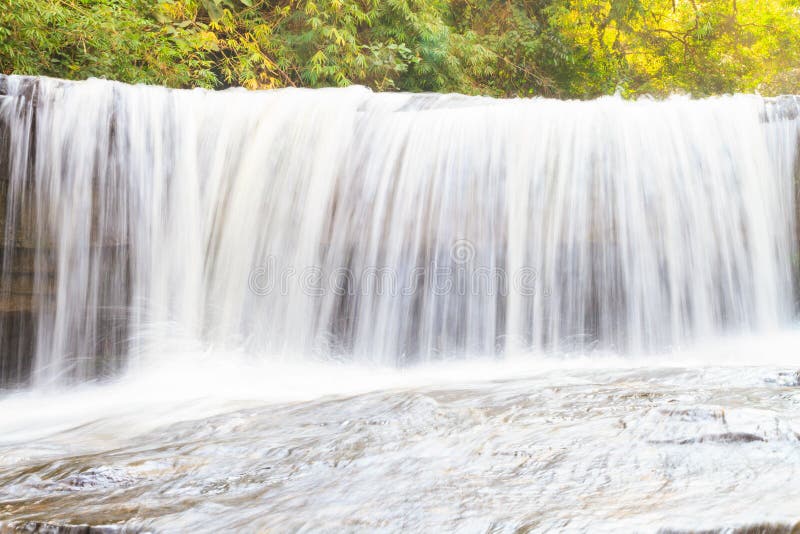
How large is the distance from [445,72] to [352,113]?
242 inches

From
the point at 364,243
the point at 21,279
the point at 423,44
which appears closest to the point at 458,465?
the point at 364,243

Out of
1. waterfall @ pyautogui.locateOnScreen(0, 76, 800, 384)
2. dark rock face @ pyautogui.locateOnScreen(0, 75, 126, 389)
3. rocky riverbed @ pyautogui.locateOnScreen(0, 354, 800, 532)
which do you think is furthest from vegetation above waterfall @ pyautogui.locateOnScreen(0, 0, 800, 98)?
rocky riverbed @ pyautogui.locateOnScreen(0, 354, 800, 532)

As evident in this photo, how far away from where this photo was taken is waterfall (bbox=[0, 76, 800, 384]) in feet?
18.6

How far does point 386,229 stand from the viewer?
19.4ft

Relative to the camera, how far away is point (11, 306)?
18.3 ft

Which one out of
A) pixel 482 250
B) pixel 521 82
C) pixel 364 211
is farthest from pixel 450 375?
pixel 521 82

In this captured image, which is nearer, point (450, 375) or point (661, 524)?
point (661, 524)

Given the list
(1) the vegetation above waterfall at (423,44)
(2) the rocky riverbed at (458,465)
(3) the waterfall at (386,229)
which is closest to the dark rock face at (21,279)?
(3) the waterfall at (386,229)

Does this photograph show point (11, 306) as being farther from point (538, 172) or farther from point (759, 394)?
point (759, 394)

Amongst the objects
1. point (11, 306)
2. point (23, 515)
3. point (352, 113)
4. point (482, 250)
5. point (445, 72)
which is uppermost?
point (445, 72)

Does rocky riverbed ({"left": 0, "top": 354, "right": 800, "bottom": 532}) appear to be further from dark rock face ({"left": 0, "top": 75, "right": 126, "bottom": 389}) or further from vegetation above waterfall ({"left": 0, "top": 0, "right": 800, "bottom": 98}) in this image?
vegetation above waterfall ({"left": 0, "top": 0, "right": 800, "bottom": 98})

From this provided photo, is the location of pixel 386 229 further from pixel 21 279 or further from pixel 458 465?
pixel 458 465

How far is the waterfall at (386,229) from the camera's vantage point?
223 inches

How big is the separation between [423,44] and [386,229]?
6.49 m
